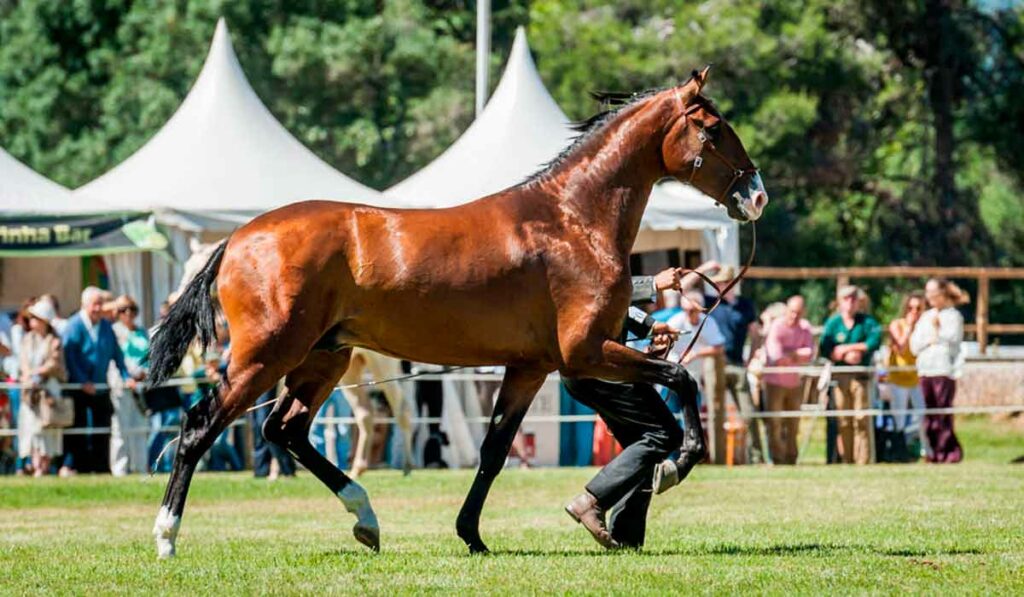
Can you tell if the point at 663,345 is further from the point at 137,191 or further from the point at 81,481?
the point at 137,191

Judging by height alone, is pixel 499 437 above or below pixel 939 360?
above

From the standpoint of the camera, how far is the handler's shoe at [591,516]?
10.0 metres

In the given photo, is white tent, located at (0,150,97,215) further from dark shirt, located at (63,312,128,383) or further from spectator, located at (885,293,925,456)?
spectator, located at (885,293,925,456)

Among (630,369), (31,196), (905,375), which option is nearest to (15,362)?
(31,196)

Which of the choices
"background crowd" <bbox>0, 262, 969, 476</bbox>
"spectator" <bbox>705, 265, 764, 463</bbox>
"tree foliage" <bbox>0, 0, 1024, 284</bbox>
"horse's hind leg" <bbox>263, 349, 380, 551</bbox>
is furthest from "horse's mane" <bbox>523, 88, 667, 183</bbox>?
"tree foliage" <bbox>0, 0, 1024, 284</bbox>

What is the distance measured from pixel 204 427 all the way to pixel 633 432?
2379 millimetres

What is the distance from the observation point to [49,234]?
19.9 metres

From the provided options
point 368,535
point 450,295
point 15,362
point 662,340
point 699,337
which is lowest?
point 368,535

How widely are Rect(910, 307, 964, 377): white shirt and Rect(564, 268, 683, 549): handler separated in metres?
10.7

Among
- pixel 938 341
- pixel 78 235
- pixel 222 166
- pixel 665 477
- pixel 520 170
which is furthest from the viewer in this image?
pixel 520 170

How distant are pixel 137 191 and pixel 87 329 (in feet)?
8.40

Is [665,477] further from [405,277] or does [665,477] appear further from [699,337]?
[699,337]

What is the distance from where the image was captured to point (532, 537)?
36.8 feet

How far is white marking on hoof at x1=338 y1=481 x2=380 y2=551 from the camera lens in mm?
9992
